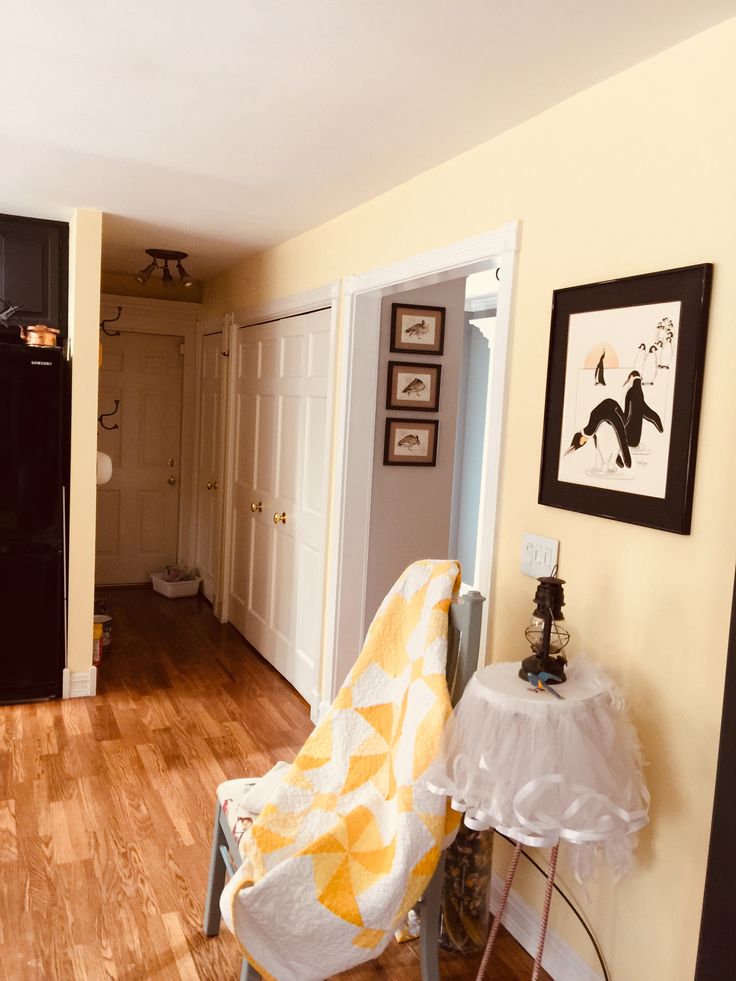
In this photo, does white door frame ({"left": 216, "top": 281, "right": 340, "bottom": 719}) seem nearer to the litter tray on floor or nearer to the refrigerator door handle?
the litter tray on floor

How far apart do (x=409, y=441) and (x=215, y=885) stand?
2057mm

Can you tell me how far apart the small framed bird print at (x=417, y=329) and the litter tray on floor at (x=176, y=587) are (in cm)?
296

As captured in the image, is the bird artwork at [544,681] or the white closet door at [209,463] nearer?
the bird artwork at [544,681]

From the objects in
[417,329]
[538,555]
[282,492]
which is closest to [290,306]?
[417,329]

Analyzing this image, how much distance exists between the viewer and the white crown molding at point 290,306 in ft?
12.1

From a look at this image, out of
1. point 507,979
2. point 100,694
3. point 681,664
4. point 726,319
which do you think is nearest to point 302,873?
point 507,979

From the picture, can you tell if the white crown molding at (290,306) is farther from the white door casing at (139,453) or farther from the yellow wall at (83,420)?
the white door casing at (139,453)

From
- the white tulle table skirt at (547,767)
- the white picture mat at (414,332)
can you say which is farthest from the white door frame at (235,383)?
the white tulle table skirt at (547,767)

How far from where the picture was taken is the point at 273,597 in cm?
452

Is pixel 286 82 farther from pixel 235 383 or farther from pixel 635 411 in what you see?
pixel 235 383

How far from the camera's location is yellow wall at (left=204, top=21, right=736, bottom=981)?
1728mm

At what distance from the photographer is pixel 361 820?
6.48 feet

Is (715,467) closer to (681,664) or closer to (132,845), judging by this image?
(681,664)

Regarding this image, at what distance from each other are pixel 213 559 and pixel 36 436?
2.12 meters
